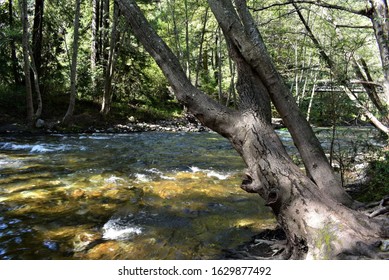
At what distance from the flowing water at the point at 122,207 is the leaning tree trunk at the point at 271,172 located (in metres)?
1.22

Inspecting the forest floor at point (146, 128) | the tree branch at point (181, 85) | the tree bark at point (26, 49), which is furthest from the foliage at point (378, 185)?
the tree bark at point (26, 49)

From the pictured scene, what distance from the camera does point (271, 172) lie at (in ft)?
9.92

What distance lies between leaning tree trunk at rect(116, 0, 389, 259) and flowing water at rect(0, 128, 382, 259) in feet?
4.00

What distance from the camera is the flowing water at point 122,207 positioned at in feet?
13.0

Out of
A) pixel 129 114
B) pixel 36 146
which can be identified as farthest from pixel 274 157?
pixel 129 114

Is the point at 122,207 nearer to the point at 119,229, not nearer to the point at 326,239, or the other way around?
the point at 119,229

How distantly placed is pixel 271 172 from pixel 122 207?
317cm

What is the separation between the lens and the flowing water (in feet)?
13.0

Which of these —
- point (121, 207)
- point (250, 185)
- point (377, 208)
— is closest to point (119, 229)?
point (121, 207)

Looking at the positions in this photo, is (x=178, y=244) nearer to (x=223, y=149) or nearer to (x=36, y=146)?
(x=223, y=149)

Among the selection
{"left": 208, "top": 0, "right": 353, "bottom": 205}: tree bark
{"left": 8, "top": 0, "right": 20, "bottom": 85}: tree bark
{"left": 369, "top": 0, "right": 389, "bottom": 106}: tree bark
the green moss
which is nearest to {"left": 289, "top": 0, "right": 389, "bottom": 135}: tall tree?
{"left": 369, "top": 0, "right": 389, "bottom": 106}: tree bark

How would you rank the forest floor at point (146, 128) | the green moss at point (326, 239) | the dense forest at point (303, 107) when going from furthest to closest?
the forest floor at point (146, 128) < the dense forest at point (303, 107) < the green moss at point (326, 239)

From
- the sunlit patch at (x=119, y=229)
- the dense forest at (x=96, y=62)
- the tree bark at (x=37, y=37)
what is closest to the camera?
the sunlit patch at (x=119, y=229)

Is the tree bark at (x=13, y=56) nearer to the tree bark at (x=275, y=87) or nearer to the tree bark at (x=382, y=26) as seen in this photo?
the tree bark at (x=275, y=87)
